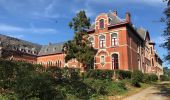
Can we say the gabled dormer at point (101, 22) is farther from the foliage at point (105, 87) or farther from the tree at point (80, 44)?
the foliage at point (105, 87)

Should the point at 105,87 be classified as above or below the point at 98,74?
below

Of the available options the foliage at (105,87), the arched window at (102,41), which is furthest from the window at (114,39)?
the foliage at (105,87)

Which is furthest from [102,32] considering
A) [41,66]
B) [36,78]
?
[36,78]

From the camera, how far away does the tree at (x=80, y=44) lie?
3934 cm

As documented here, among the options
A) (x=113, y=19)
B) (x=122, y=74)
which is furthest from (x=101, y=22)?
(x=122, y=74)

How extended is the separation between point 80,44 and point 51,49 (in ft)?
110

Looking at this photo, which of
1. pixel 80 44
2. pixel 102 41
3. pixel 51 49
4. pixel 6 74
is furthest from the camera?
pixel 51 49

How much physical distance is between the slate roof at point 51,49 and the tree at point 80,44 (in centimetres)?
2866

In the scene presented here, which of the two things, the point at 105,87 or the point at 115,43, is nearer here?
the point at 105,87

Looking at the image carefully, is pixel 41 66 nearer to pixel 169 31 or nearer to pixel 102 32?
pixel 169 31

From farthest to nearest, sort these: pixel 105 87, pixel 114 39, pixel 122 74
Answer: pixel 114 39 < pixel 122 74 < pixel 105 87

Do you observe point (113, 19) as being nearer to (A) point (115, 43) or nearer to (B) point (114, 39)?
(B) point (114, 39)

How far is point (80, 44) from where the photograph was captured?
40.8 metres

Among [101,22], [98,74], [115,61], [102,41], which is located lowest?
[98,74]
